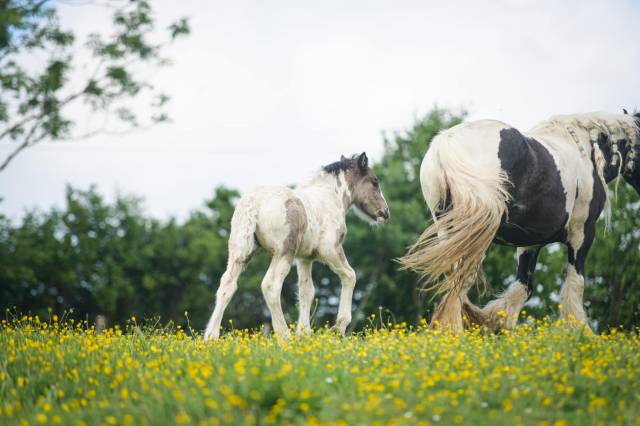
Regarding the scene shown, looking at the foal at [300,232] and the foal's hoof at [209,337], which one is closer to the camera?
the foal's hoof at [209,337]

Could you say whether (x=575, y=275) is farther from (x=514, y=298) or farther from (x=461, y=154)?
(x=461, y=154)

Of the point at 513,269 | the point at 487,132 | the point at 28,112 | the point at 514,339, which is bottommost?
the point at 513,269

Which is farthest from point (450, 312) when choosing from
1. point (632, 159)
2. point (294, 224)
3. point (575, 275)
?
point (632, 159)

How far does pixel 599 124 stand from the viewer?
994 centimetres

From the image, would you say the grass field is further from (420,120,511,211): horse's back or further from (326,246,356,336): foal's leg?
(326,246,356,336): foal's leg

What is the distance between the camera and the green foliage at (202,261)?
32.6m

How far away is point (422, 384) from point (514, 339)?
2.36m

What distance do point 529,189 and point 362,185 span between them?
10.3 ft

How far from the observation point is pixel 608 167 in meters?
9.98

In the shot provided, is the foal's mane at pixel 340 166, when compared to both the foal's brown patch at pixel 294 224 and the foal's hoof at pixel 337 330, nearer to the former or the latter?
the foal's brown patch at pixel 294 224

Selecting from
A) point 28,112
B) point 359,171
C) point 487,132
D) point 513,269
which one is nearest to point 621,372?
point 487,132

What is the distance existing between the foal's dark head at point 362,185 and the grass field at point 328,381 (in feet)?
12.5

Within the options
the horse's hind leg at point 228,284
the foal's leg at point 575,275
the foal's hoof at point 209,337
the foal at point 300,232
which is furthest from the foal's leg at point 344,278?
the foal's leg at point 575,275

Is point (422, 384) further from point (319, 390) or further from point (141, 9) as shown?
point (141, 9)
